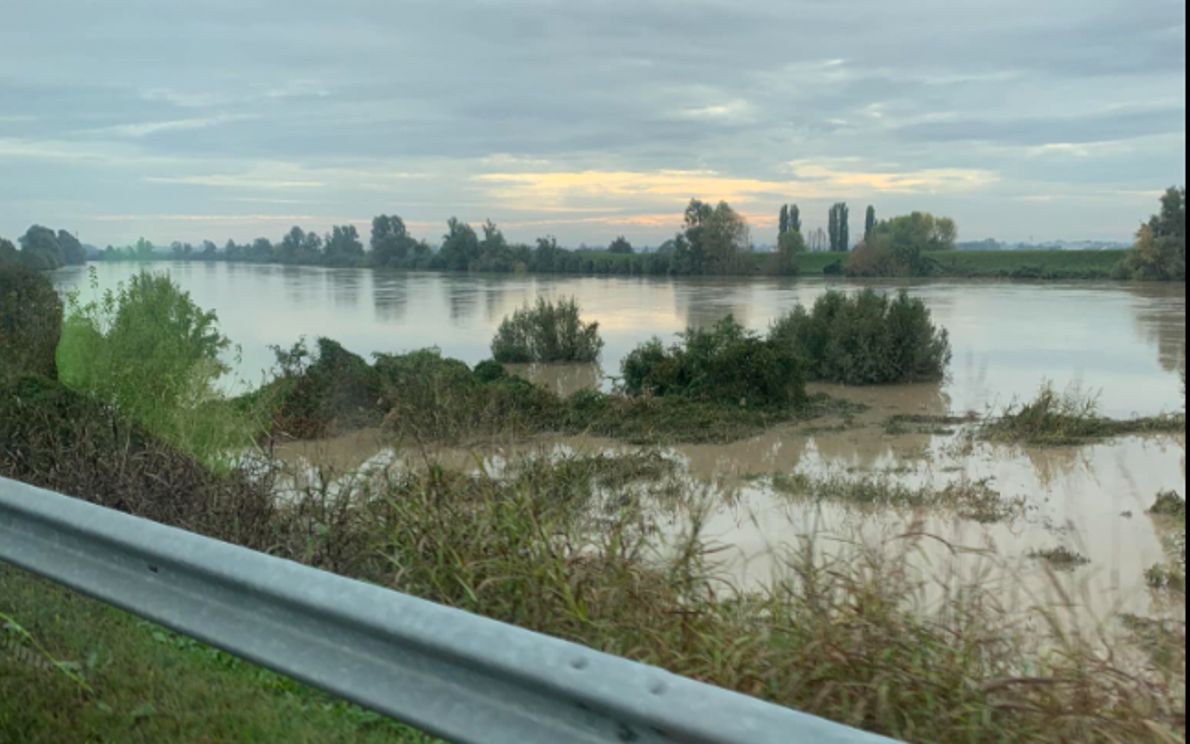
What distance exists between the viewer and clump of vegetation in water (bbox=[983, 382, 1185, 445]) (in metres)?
17.8

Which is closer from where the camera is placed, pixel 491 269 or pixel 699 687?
pixel 699 687

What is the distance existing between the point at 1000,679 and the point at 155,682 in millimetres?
2961

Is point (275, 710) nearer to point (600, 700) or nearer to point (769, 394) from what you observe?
point (600, 700)

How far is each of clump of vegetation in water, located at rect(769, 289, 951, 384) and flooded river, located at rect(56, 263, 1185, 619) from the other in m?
0.46

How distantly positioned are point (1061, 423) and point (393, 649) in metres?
17.0

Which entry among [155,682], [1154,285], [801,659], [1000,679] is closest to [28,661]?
[155,682]

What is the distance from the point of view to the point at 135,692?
4.21m

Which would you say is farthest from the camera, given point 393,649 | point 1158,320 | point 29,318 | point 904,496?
point 1158,320

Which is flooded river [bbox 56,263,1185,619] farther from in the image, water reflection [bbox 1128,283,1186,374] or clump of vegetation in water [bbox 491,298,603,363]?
clump of vegetation in water [bbox 491,298,603,363]

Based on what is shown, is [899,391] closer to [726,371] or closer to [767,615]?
[726,371]

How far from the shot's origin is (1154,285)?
17.5 m

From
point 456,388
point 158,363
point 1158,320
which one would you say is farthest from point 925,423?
point 158,363

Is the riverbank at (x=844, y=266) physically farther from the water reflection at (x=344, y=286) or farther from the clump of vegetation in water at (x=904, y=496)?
the clump of vegetation in water at (x=904, y=496)

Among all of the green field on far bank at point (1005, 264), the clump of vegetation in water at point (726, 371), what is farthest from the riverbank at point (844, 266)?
the clump of vegetation in water at point (726, 371)
